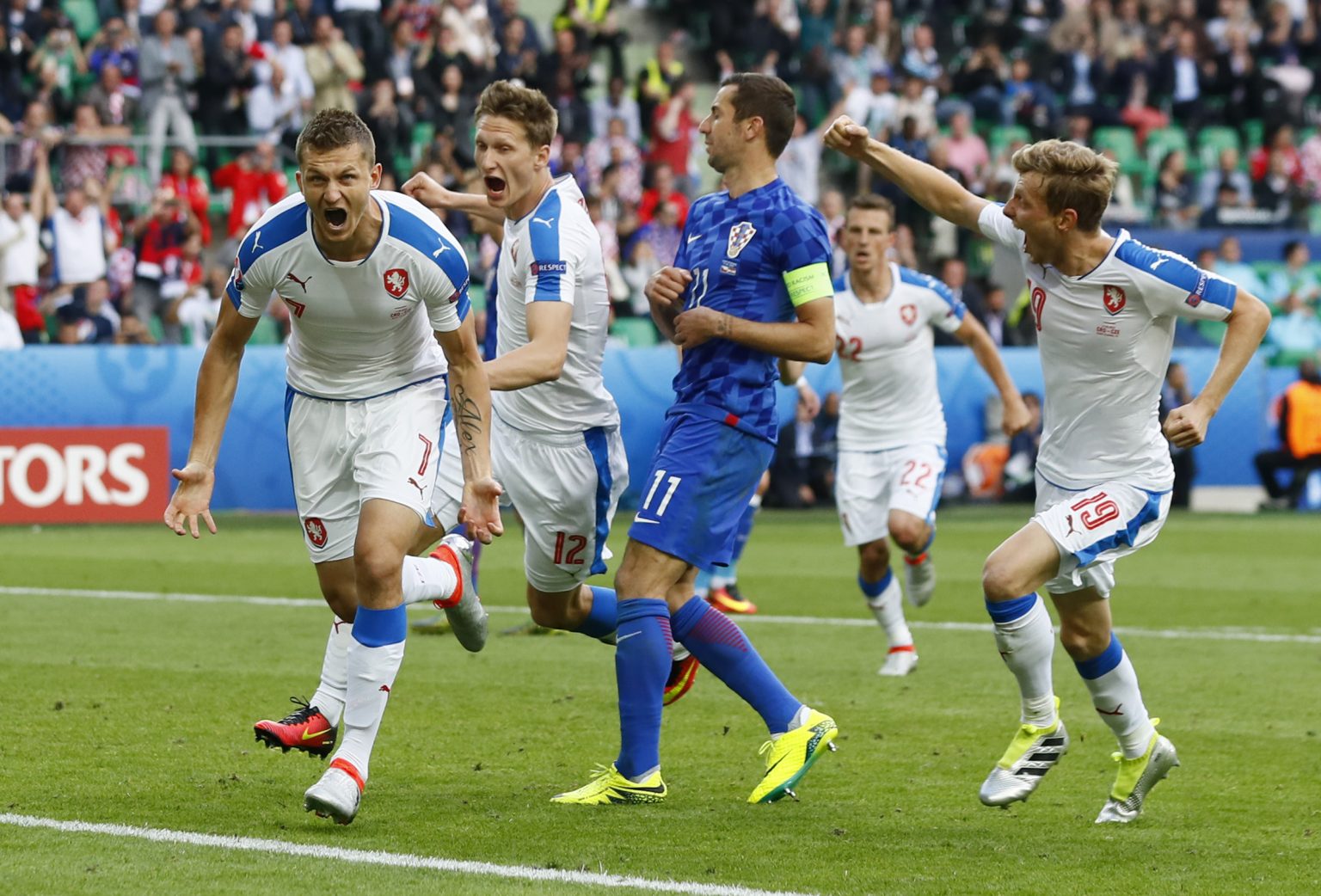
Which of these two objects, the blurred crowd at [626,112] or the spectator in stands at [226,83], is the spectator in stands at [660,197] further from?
the spectator in stands at [226,83]

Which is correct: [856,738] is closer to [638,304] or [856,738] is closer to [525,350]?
[525,350]

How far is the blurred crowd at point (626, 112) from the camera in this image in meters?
20.5

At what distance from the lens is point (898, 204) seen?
26.3 m

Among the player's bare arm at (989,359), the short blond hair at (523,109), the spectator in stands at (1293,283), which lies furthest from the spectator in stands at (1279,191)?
the short blond hair at (523,109)

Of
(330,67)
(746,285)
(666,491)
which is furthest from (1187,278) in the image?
(330,67)

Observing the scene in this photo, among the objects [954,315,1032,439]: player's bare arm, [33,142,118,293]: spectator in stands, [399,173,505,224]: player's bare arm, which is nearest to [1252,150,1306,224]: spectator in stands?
[33,142,118,293]: spectator in stands

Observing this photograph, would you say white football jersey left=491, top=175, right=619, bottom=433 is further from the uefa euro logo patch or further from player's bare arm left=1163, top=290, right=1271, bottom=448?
player's bare arm left=1163, top=290, right=1271, bottom=448

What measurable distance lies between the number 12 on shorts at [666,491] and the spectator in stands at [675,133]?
18506 millimetres

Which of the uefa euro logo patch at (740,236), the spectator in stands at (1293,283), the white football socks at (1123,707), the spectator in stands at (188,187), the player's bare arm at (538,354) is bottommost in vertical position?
the spectator in stands at (1293,283)

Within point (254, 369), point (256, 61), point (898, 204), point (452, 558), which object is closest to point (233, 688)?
point (452, 558)

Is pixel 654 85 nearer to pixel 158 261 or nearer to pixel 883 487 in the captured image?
pixel 158 261

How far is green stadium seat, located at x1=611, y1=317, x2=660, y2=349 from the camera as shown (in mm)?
22234

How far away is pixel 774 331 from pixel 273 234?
1.73 m

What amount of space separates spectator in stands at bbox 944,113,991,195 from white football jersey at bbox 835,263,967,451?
590 inches
